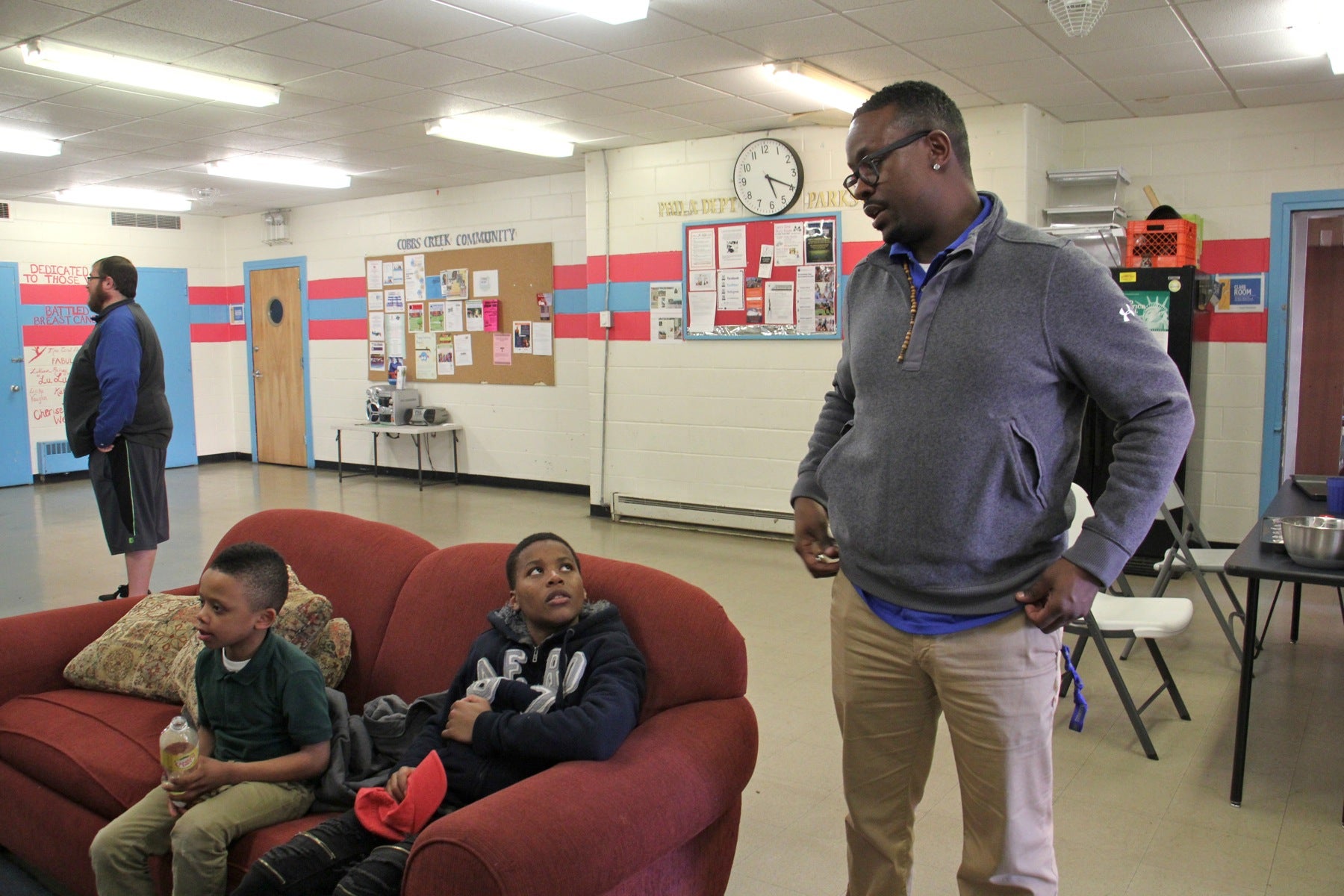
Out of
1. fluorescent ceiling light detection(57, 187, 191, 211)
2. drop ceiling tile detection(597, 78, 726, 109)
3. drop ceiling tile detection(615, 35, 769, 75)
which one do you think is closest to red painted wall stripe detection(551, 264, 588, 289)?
drop ceiling tile detection(597, 78, 726, 109)

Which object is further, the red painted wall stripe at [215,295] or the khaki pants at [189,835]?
the red painted wall stripe at [215,295]

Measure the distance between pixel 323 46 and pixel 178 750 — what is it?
144 inches

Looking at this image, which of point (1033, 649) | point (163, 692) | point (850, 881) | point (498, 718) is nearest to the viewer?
point (1033, 649)

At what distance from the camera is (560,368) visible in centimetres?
852

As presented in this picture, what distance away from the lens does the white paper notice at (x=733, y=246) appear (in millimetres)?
6832

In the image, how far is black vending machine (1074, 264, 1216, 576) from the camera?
18.2ft

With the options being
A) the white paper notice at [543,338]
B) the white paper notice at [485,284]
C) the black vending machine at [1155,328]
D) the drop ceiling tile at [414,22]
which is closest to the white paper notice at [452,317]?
the white paper notice at [485,284]

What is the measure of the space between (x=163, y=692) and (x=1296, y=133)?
6421 mm

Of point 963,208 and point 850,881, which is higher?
point 963,208

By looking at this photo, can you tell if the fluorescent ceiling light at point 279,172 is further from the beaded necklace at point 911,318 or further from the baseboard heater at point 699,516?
the beaded necklace at point 911,318

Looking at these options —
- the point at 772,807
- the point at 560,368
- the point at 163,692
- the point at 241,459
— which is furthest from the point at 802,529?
the point at 241,459

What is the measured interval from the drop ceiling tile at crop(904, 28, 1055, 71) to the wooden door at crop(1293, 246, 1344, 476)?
127 inches

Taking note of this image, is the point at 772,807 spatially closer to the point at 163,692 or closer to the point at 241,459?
the point at 163,692

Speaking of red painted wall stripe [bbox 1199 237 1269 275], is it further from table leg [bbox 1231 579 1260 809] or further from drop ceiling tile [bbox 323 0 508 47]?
drop ceiling tile [bbox 323 0 508 47]
